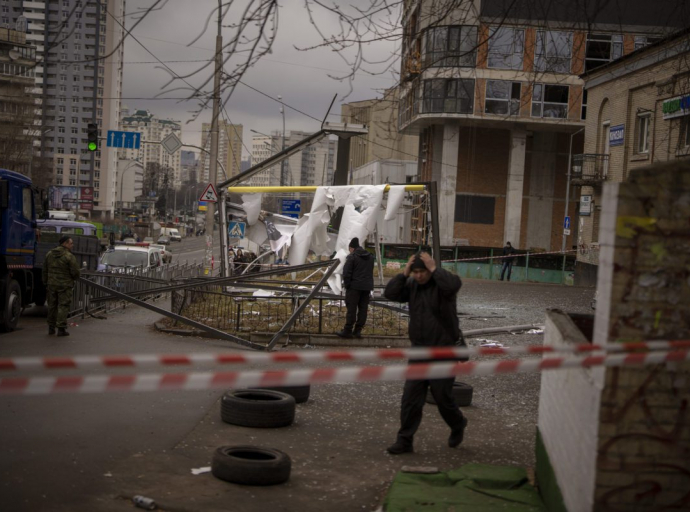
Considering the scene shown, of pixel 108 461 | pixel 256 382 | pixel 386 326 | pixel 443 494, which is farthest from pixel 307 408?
pixel 386 326

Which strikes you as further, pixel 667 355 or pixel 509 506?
pixel 509 506

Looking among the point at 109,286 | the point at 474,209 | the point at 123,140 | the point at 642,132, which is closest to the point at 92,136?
the point at 109,286

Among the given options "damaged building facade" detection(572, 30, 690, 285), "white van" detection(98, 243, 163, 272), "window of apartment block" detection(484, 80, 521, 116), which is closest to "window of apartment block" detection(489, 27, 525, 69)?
"damaged building facade" detection(572, 30, 690, 285)

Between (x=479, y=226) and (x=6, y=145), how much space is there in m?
34.6

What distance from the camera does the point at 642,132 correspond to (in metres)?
34.1

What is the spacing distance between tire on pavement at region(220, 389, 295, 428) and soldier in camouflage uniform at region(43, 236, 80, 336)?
279 inches

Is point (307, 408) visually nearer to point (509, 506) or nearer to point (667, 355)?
point (509, 506)

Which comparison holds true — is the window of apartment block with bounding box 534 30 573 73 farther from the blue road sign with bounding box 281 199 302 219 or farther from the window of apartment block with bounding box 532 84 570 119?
the window of apartment block with bounding box 532 84 570 119

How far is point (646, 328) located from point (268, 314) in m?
13.0

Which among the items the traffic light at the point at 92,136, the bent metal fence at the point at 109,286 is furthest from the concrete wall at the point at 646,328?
the traffic light at the point at 92,136

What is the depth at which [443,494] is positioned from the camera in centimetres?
605

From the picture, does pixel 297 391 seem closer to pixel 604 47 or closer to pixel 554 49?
pixel 554 49

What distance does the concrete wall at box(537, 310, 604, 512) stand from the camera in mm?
4434

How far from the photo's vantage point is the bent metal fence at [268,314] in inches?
632
